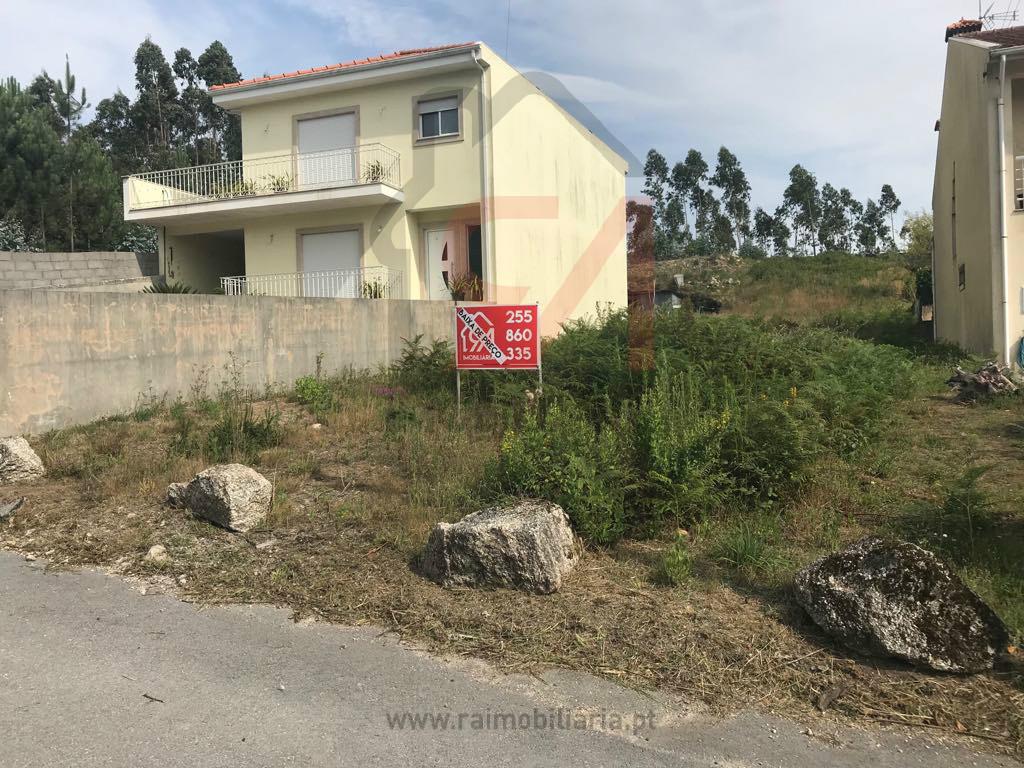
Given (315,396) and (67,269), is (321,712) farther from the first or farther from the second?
(67,269)

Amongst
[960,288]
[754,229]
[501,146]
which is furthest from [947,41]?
[754,229]

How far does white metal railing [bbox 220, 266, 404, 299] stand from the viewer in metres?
16.4

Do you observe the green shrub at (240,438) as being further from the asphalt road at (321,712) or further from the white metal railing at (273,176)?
the white metal railing at (273,176)

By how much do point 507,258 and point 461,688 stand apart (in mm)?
13331

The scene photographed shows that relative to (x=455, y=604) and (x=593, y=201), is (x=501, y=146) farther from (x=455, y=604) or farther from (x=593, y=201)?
(x=455, y=604)

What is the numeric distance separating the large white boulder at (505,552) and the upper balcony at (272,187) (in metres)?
12.7

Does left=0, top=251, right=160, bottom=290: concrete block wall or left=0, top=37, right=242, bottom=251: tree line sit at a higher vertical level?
left=0, top=37, right=242, bottom=251: tree line

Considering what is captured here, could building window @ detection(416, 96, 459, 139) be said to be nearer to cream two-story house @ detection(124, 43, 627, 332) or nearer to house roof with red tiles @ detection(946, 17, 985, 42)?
cream two-story house @ detection(124, 43, 627, 332)

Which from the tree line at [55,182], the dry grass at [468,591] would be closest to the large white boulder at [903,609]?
the dry grass at [468,591]

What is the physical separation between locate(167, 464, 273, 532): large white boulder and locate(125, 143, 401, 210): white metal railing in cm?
1159

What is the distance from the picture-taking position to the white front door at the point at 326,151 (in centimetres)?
1686

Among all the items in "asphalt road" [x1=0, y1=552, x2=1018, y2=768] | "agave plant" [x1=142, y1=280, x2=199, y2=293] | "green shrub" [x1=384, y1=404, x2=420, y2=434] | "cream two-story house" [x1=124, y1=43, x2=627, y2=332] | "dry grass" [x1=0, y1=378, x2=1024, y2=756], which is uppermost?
"cream two-story house" [x1=124, y1=43, x2=627, y2=332]

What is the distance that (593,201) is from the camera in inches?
835

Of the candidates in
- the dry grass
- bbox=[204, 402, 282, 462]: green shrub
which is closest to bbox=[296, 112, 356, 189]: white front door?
bbox=[204, 402, 282, 462]: green shrub
